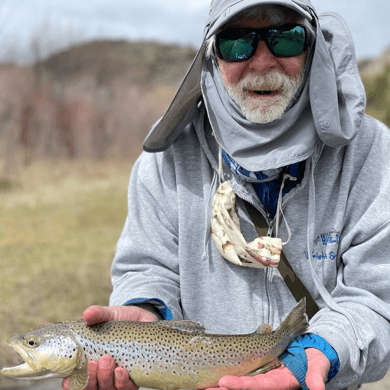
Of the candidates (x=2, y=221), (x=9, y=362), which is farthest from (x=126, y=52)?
(x=9, y=362)

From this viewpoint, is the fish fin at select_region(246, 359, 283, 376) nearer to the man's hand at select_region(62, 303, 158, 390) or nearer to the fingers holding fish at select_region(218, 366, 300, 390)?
the fingers holding fish at select_region(218, 366, 300, 390)

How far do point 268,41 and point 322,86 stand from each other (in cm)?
34

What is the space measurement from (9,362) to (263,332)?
11.3 feet

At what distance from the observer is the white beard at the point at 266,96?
233 cm

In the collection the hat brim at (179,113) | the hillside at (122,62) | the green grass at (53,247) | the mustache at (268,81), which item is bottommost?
the green grass at (53,247)

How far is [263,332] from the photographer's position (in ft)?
6.96

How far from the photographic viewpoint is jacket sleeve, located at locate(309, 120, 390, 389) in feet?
6.86

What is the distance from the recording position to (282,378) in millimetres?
1980

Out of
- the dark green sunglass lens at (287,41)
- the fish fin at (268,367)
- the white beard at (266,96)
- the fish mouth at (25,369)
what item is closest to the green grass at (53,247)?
the fish mouth at (25,369)

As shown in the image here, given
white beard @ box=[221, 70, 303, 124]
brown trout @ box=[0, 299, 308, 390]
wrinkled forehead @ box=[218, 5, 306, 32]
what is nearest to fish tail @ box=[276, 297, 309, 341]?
brown trout @ box=[0, 299, 308, 390]

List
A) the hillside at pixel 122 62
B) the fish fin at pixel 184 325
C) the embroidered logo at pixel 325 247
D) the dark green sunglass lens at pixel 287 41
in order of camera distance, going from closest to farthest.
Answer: the fish fin at pixel 184 325
the dark green sunglass lens at pixel 287 41
the embroidered logo at pixel 325 247
the hillside at pixel 122 62

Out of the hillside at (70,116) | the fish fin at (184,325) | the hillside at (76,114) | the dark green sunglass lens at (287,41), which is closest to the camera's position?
the fish fin at (184,325)

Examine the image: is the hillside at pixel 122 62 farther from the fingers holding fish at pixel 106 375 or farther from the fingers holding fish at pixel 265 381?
the fingers holding fish at pixel 265 381

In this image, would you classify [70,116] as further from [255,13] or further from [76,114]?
[255,13]
